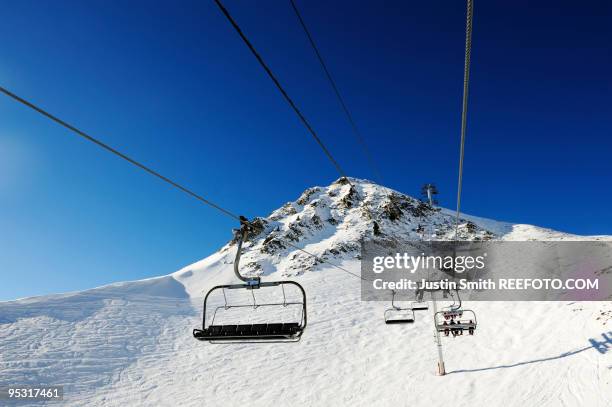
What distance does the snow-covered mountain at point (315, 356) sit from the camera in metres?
17.1

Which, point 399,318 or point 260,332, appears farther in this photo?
point 399,318

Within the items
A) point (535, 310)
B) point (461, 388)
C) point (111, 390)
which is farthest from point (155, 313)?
point (535, 310)

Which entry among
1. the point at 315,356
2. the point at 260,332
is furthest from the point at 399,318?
the point at 260,332

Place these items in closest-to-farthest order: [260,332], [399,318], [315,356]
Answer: [260,332], [399,318], [315,356]

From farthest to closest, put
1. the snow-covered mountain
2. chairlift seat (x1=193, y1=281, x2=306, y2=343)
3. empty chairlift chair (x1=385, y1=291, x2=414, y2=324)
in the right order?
the snow-covered mountain
empty chairlift chair (x1=385, y1=291, x2=414, y2=324)
chairlift seat (x1=193, y1=281, x2=306, y2=343)

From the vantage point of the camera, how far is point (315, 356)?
2364 cm

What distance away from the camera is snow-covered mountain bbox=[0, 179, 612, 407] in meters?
17.1

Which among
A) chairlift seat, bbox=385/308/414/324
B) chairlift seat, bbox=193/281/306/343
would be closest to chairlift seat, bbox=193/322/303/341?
chairlift seat, bbox=193/281/306/343

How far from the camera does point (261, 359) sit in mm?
23609

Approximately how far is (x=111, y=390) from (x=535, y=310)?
28.2 meters

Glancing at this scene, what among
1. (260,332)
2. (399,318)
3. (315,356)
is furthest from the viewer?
(315,356)

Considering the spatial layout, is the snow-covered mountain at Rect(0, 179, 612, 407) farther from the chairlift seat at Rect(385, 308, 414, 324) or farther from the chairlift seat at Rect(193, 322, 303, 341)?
the chairlift seat at Rect(193, 322, 303, 341)

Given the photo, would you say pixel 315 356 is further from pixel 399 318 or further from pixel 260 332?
pixel 260 332

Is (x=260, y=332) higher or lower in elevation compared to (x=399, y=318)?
lower
